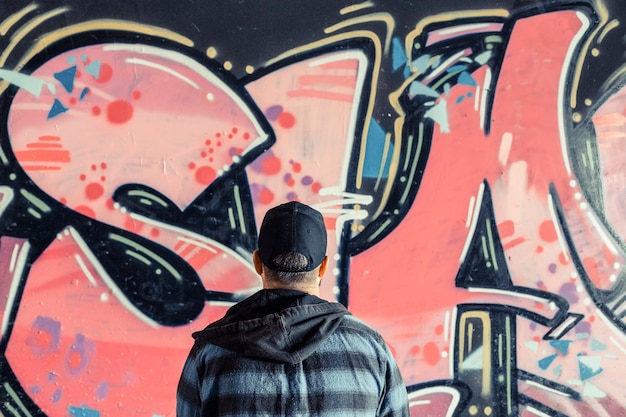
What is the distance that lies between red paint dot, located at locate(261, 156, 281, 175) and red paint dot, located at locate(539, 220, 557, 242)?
1466mm

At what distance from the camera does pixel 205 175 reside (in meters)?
2.98

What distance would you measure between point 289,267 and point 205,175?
1.44 metres

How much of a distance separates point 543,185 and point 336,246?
118cm

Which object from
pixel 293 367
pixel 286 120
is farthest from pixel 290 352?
pixel 286 120

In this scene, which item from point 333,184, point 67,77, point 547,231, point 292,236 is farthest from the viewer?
point 547,231

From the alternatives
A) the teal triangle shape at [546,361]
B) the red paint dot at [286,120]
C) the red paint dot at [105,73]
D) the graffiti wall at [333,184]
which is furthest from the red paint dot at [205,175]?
the teal triangle shape at [546,361]

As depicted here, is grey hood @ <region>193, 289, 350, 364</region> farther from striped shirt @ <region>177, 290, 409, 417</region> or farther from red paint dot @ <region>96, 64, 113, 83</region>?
red paint dot @ <region>96, 64, 113, 83</region>

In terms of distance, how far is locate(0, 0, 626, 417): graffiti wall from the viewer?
2.93m

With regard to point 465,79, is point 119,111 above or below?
below

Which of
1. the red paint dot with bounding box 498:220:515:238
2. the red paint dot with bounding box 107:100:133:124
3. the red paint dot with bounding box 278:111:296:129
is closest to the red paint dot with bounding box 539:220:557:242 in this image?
the red paint dot with bounding box 498:220:515:238

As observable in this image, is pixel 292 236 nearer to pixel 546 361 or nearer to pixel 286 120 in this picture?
pixel 286 120

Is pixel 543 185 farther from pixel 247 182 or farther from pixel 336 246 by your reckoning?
pixel 247 182

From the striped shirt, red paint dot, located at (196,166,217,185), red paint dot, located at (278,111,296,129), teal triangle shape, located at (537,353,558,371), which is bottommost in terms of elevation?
teal triangle shape, located at (537,353,558,371)

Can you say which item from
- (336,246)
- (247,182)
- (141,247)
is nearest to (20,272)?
(141,247)
